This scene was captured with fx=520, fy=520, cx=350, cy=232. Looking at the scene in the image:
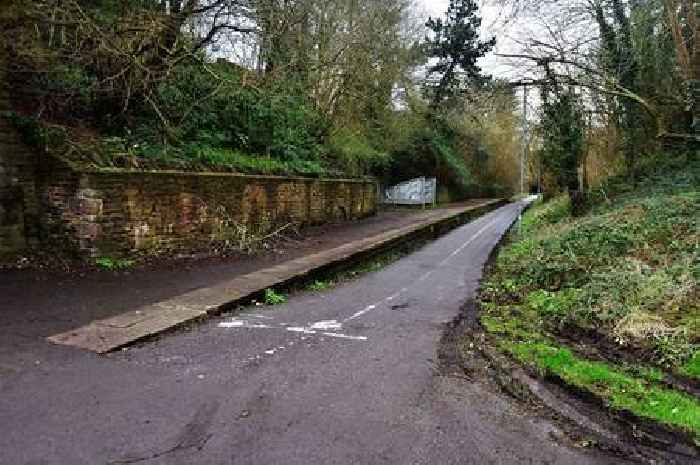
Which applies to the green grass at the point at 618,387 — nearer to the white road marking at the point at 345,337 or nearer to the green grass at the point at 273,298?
the white road marking at the point at 345,337

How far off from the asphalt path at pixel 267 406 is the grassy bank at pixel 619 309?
37.4 inches

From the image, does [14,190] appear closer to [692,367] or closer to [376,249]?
[376,249]

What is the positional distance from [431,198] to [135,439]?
103 feet

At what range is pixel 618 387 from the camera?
4.54m

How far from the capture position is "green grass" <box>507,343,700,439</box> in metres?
4.00

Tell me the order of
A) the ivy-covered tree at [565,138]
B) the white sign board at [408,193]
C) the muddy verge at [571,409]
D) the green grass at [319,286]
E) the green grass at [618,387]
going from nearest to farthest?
the muddy verge at [571,409]
the green grass at [618,387]
the green grass at [319,286]
the ivy-covered tree at [565,138]
the white sign board at [408,193]

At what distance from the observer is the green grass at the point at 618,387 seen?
4.00 metres

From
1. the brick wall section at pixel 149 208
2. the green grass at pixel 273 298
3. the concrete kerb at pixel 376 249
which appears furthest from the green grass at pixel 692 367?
the brick wall section at pixel 149 208

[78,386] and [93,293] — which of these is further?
[93,293]

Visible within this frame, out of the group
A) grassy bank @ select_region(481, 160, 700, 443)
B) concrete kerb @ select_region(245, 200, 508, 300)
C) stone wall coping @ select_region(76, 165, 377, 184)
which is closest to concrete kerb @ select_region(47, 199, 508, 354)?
concrete kerb @ select_region(245, 200, 508, 300)

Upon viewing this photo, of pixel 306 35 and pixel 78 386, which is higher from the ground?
pixel 306 35

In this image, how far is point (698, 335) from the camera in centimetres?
543

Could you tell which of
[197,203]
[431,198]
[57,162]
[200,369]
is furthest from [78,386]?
[431,198]

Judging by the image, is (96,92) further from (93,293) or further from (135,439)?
(135,439)
